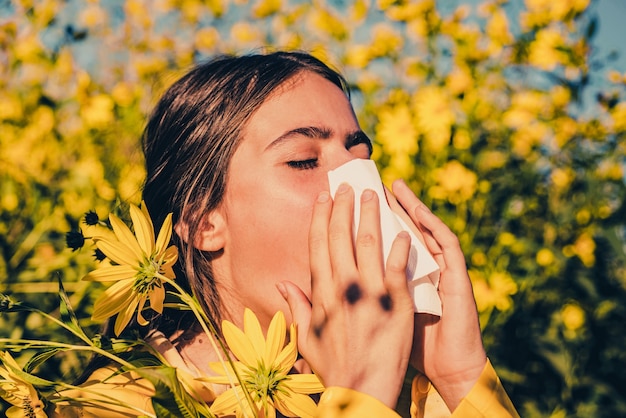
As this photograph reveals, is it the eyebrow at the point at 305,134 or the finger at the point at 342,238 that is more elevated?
A: the eyebrow at the point at 305,134

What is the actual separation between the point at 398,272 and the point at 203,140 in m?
0.53

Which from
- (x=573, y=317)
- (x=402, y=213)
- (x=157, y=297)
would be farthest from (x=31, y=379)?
(x=573, y=317)

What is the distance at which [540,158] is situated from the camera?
2.01 metres

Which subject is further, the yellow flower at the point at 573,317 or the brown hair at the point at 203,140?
the yellow flower at the point at 573,317

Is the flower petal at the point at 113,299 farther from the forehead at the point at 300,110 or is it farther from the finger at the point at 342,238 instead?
the forehead at the point at 300,110

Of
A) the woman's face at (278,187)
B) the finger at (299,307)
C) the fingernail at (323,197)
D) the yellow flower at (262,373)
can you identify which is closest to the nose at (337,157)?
the woman's face at (278,187)

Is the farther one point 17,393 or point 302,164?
point 302,164

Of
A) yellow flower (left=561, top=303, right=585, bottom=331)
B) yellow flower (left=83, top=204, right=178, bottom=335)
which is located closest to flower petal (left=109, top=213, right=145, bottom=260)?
yellow flower (left=83, top=204, right=178, bottom=335)

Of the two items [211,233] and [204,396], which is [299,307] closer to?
[204,396]

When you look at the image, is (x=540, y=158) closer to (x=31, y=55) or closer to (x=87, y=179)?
(x=87, y=179)

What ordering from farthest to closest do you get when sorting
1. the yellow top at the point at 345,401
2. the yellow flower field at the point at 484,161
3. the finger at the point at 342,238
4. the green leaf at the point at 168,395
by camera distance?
the yellow flower field at the point at 484,161 < the finger at the point at 342,238 < the yellow top at the point at 345,401 < the green leaf at the point at 168,395

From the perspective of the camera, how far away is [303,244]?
36.7 inches

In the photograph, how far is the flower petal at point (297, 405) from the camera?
2.13ft

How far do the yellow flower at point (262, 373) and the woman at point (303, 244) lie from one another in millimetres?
49
